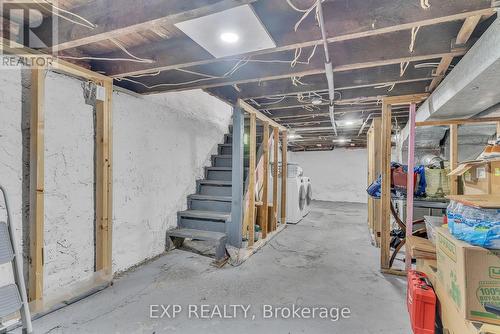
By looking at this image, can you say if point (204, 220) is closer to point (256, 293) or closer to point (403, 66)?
point (256, 293)

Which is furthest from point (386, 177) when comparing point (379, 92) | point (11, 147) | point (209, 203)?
point (11, 147)

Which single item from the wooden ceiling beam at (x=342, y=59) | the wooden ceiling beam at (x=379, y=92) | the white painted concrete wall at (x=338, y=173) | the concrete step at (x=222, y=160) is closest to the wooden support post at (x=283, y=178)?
the concrete step at (x=222, y=160)

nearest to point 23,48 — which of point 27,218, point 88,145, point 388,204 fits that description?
point 88,145

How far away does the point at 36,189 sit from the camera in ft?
5.78

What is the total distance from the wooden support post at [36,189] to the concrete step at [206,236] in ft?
4.97

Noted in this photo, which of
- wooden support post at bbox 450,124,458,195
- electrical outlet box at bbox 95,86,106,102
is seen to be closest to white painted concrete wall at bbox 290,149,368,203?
wooden support post at bbox 450,124,458,195

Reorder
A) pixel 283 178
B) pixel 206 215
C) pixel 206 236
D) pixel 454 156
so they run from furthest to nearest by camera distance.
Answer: pixel 283 178 → pixel 206 215 → pixel 206 236 → pixel 454 156

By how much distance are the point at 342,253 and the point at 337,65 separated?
7.88 ft

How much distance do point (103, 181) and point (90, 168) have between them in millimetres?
174

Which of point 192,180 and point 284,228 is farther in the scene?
point 284,228

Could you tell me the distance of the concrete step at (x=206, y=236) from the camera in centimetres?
289

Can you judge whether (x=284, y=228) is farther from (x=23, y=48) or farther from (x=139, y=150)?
(x=23, y=48)

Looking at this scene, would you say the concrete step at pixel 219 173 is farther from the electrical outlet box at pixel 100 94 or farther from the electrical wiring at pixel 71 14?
the electrical wiring at pixel 71 14

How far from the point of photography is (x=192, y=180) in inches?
147
